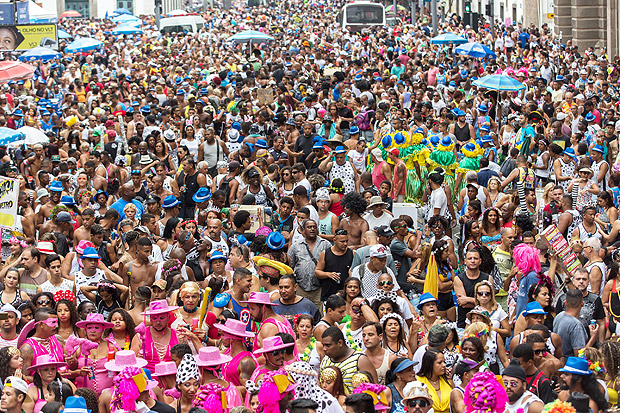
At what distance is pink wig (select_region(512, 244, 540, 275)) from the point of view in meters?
10.3

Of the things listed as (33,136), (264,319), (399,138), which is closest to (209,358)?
(264,319)

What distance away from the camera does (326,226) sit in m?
12.3

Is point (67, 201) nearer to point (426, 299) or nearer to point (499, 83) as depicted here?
point (426, 299)

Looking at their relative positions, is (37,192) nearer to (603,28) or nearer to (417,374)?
(417,374)

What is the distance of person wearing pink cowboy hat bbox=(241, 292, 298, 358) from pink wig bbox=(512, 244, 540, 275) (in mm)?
2576

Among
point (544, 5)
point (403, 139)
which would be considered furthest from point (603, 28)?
point (403, 139)

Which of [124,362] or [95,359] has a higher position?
[124,362]

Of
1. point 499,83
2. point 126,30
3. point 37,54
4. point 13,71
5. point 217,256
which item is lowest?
point 217,256

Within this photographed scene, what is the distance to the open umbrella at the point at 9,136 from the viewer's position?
1662 centimetres

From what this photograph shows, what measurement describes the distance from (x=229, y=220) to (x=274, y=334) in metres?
4.53

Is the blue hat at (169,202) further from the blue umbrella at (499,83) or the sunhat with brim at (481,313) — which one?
the blue umbrella at (499,83)

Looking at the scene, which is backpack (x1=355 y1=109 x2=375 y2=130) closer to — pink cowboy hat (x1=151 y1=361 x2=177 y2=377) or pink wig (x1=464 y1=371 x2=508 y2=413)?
pink cowboy hat (x1=151 y1=361 x2=177 y2=377)

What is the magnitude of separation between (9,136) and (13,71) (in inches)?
258

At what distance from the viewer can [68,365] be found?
853 cm
